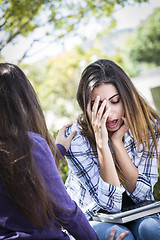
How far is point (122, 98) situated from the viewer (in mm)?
2488

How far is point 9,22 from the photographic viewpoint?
14.4 ft

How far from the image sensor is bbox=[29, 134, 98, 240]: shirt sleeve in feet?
5.31

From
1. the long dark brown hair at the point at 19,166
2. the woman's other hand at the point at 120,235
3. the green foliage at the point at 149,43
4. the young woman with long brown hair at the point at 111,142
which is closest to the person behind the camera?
the long dark brown hair at the point at 19,166

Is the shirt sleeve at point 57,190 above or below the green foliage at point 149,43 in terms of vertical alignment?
below

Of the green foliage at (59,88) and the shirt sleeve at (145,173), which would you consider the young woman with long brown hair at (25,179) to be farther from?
the green foliage at (59,88)

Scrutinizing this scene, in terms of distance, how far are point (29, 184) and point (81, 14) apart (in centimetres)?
402

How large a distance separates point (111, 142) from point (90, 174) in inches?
13.5

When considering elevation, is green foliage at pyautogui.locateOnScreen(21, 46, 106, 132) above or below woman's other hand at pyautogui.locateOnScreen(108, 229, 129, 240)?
above

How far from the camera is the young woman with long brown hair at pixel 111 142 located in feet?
7.57

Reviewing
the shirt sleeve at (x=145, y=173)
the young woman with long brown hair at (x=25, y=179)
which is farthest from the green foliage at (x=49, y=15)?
the young woman with long brown hair at (x=25, y=179)

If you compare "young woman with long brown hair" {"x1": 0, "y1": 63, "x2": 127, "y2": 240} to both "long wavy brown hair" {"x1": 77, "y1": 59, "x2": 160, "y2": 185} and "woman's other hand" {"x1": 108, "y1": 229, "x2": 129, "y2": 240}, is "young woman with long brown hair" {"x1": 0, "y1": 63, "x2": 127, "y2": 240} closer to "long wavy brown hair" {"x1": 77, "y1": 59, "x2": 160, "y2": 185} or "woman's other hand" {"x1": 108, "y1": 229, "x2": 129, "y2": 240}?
"woman's other hand" {"x1": 108, "y1": 229, "x2": 129, "y2": 240}

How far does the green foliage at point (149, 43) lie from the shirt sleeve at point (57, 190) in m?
32.8

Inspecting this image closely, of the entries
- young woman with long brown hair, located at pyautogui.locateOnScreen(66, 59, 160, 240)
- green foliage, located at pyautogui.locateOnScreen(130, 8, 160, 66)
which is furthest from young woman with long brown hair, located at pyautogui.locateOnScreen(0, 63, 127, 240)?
green foliage, located at pyautogui.locateOnScreen(130, 8, 160, 66)

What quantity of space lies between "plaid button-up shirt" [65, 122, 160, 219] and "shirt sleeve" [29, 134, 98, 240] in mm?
477
